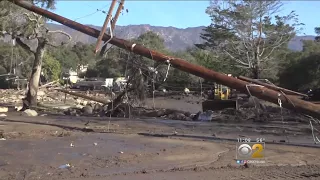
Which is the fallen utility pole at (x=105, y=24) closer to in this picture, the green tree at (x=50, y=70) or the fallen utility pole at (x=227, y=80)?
the fallen utility pole at (x=227, y=80)

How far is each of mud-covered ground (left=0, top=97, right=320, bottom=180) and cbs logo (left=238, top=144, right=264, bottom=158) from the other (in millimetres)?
236

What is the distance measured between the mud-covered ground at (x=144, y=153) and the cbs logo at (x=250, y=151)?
24 centimetres

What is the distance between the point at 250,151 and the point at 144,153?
2.55 m

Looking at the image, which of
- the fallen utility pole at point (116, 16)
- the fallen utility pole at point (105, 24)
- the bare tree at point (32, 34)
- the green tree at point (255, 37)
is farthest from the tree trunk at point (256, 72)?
the fallen utility pole at point (105, 24)

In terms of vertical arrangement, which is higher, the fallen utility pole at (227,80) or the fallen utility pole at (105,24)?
the fallen utility pole at (105,24)

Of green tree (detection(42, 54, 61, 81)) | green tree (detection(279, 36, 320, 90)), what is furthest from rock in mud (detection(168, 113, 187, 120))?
green tree (detection(42, 54, 61, 81))

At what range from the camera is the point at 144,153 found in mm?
9930

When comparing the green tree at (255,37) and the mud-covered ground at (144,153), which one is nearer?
the mud-covered ground at (144,153)

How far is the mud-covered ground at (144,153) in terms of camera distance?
793 centimetres

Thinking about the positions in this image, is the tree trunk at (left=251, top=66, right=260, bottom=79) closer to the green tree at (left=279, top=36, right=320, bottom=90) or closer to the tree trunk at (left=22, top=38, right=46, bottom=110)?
the green tree at (left=279, top=36, right=320, bottom=90)

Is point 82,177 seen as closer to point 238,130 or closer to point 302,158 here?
point 302,158

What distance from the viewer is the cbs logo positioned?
30.4ft

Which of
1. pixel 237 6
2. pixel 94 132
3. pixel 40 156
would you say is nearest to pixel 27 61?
pixel 237 6

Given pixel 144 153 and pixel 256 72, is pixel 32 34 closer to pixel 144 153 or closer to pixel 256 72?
pixel 144 153
